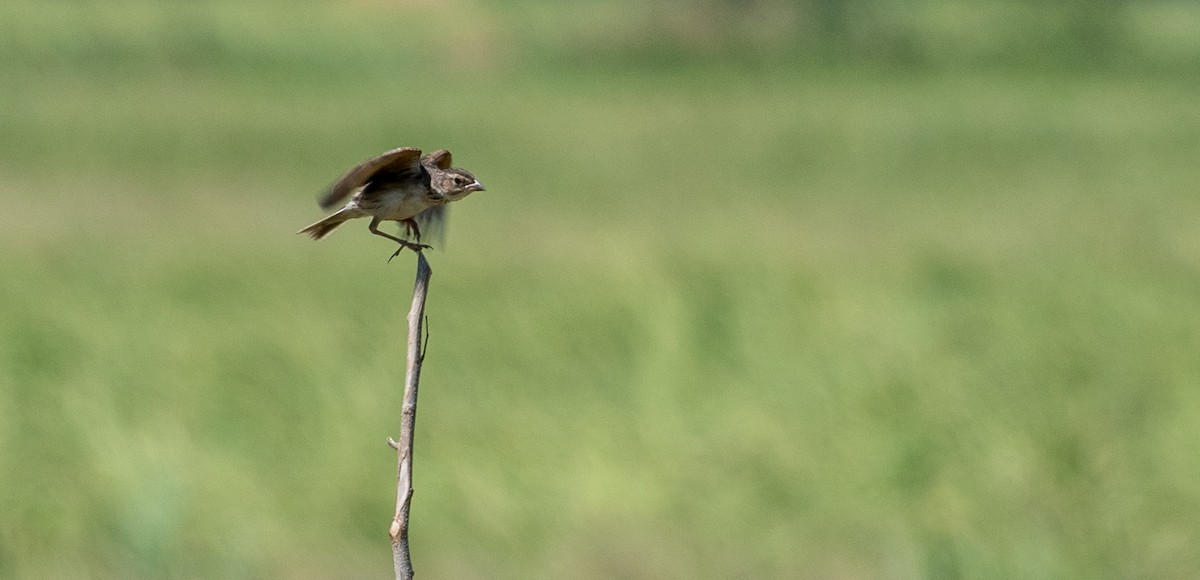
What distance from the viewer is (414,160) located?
1.70m

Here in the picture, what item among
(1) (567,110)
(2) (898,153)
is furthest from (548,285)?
(1) (567,110)

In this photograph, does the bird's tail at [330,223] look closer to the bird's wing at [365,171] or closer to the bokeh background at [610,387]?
the bird's wing at [365,171]

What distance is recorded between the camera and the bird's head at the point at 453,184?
5.77 ft

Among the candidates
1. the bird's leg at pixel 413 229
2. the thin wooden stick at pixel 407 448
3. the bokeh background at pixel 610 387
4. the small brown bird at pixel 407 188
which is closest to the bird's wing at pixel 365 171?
the small brown bird at pixel 407 188

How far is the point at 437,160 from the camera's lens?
5.92ft

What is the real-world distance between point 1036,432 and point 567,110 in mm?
16848

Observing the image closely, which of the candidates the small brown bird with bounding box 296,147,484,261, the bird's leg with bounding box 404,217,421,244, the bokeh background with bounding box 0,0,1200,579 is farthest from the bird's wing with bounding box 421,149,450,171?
the bokeh background with bounding box 0,0,1200,579

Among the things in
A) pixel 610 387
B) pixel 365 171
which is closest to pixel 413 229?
pixel 365 171

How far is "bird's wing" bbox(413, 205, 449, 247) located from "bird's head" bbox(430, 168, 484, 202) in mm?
56

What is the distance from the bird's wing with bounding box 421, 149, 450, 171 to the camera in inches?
69.9

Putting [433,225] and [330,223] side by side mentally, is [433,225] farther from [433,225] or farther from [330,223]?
[330,223]

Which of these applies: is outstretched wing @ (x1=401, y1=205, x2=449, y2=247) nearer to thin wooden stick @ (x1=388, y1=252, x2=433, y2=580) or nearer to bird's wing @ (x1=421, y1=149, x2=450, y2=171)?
bird's wing @ (x1=421, y1=149, x2=450, y2=171)

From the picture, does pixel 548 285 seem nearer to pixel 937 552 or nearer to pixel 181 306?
pixel 181 306

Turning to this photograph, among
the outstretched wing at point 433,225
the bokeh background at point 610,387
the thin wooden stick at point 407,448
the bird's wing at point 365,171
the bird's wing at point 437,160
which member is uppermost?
the bird's wing at point 365,171
